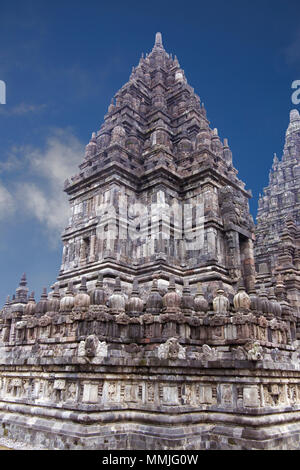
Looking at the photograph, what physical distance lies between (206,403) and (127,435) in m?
2.69

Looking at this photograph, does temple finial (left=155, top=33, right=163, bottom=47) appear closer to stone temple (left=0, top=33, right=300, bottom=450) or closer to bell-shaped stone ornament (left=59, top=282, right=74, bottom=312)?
stone temple (left=0, top=33, right=300, bottom=450)

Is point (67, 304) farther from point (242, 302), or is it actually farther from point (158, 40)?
point (158, 40)

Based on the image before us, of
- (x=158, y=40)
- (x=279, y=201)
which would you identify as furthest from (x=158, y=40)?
(x=279, y=201)

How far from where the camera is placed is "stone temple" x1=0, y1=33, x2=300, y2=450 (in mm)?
11453

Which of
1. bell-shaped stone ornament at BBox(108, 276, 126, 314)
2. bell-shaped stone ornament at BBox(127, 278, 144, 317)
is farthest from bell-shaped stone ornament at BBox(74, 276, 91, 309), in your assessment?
bell-shaped stone ornament at BBox(127, 278, 144, 317)

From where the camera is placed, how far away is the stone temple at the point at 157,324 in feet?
37.6

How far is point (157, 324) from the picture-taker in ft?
42.3

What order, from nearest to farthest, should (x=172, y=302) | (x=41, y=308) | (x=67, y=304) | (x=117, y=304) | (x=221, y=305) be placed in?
1. (x=172, y=302)
2. (x=117, y=304)
3. (x=221, y=305)
4. (x=67, y=304)
5. (x=41, y=308)

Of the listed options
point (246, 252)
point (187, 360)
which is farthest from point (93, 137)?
point (187, 360)

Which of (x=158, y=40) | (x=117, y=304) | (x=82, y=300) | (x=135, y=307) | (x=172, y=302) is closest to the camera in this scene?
(x=82, y=300)

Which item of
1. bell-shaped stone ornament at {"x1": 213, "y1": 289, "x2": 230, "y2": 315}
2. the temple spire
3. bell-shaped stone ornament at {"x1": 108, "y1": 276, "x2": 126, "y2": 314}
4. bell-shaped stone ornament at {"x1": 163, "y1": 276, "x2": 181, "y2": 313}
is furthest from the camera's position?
the temple spire

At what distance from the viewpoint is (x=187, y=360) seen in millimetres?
12117

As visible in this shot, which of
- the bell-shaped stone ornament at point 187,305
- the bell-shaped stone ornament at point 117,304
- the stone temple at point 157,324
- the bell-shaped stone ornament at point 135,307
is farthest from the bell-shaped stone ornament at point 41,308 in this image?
the bell-shaped stone ornament at point 187,305

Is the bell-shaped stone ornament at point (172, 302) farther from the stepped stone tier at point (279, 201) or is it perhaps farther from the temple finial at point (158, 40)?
the temple finial at point (158, 40)
